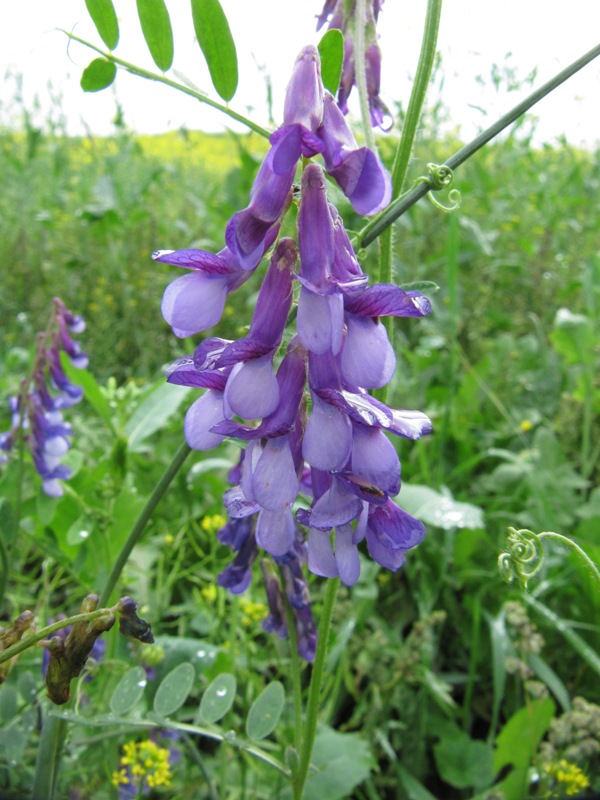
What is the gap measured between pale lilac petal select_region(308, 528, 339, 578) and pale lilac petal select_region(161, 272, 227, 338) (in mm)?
229

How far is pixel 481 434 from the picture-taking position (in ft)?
7.86

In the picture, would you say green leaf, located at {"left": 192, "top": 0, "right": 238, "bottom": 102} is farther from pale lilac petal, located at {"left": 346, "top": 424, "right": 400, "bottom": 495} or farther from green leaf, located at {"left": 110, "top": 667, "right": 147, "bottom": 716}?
green leaf, located at {"left": 110, "top": 667, "right": 147, "bottom": 716}

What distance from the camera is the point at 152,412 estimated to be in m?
1.83

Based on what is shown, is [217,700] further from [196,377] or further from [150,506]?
[196,377]

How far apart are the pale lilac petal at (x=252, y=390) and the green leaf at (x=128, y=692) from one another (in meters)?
0.54

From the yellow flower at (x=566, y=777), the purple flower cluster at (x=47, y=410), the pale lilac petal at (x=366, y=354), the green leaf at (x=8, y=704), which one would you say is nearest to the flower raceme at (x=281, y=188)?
the pale lilac petal at (x=366, y=354)

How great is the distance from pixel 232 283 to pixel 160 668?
94cm

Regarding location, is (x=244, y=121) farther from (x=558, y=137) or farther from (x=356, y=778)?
(x=558, y=137)

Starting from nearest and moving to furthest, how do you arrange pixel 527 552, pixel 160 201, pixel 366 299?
pixel 366 299 → pixel 527 552 → pixel 160 201

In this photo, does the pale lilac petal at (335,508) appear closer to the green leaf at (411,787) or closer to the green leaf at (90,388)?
the green leaf at (411,787)

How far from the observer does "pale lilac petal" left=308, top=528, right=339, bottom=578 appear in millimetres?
712

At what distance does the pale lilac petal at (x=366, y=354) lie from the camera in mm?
625

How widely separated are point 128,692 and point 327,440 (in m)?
0.59

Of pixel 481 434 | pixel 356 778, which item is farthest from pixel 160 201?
pixel 356 778
